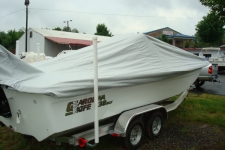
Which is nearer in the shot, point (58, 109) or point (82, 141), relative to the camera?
point (58, 109)

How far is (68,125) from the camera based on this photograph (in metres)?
3.71

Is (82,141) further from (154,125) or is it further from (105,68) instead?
(154,125)

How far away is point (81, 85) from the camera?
3652 millimetres

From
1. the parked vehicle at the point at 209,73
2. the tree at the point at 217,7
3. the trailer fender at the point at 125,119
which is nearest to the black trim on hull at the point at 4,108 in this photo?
the trailer fender at the point at 125,119

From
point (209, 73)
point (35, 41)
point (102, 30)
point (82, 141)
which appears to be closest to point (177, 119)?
point (82, 141)

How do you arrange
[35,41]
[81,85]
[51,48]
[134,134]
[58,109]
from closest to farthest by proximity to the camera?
[58,109] → [81,85] → [134,134] → [51,48] → [35,41]

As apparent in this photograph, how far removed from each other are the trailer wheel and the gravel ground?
0.21 m

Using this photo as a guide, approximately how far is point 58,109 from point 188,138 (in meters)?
3.24

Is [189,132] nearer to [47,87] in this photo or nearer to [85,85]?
[85,85]

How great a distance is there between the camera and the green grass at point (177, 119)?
487cm

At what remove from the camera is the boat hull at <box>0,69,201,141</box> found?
3.52 m

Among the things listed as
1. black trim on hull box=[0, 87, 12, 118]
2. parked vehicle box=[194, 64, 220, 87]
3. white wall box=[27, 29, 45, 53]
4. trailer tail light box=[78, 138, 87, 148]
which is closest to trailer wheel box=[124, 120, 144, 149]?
trailer tail light box=[78, 138, 87, 148]

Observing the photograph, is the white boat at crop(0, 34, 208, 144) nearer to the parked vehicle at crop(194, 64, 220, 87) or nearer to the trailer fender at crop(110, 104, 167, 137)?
the trailer fender at crop(110, 104, 167, 137)

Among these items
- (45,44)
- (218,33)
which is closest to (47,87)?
(45,44)
